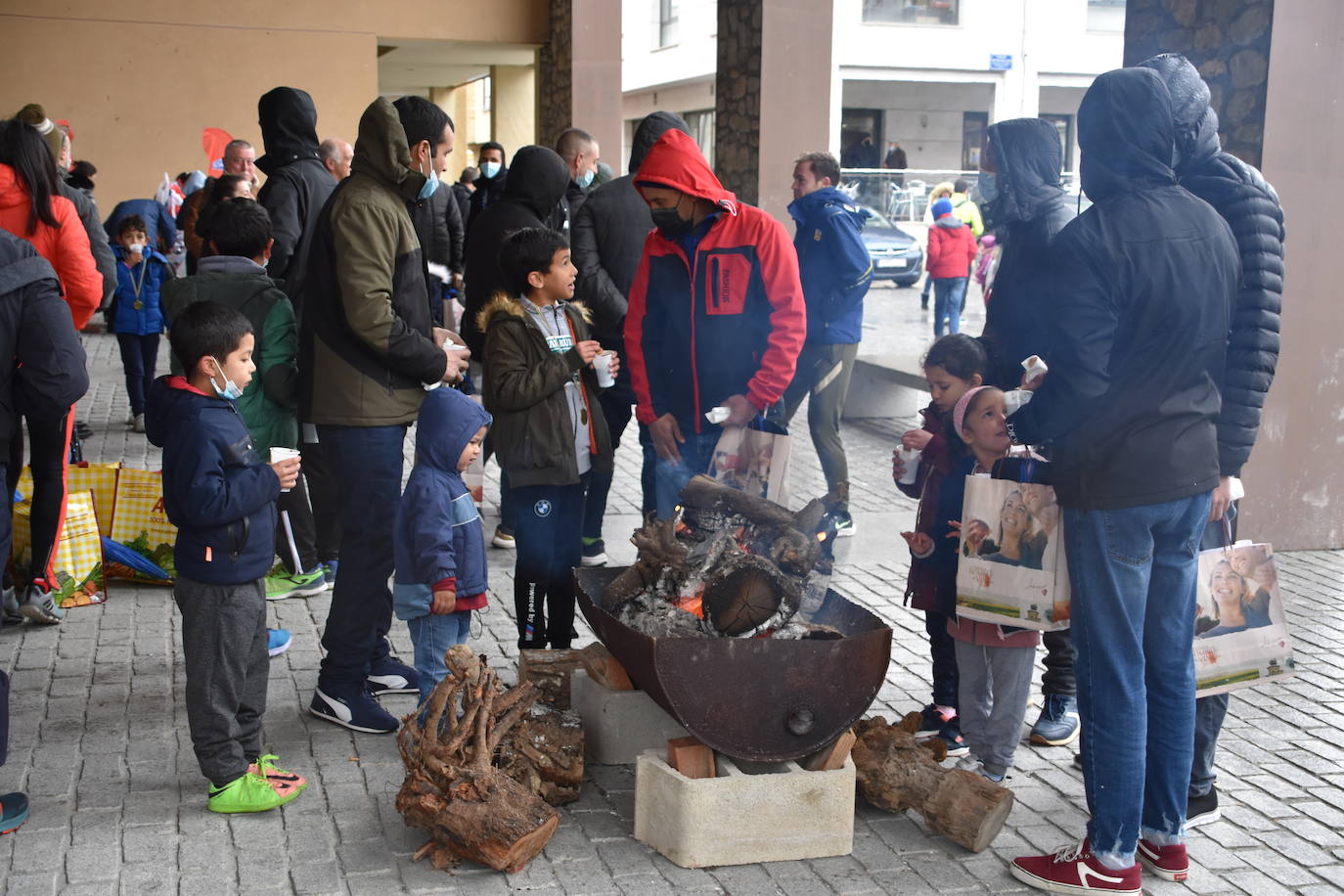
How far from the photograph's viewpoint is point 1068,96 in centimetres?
3681

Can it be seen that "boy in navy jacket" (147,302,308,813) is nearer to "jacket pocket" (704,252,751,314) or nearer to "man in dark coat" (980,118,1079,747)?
"jacket pocket" (704,252,751,314)

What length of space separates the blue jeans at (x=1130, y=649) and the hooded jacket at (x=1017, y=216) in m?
0.90

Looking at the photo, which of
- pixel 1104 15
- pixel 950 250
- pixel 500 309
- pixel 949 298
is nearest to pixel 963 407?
pixel 500 309

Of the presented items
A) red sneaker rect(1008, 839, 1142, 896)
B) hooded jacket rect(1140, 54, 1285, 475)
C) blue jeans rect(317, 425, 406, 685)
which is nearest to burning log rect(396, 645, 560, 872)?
blue jeans rect(317, 425, 406, 685)

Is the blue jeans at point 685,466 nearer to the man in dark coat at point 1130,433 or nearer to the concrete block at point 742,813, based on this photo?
the concrete block at point 742,813

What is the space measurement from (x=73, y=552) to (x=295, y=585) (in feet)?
3.29

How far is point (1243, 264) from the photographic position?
3.65m

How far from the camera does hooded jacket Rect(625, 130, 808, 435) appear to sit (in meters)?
4.93

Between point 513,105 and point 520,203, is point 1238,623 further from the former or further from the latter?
point 513,105

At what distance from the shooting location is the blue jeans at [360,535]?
15.0 ft

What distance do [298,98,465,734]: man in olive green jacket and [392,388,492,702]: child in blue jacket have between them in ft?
0.65

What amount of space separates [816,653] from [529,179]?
10.9 feet

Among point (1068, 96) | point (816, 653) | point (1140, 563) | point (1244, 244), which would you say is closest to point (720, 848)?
point (816, 653)

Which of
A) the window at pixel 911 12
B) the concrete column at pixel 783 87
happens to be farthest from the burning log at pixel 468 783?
the window at pixel 911 12
